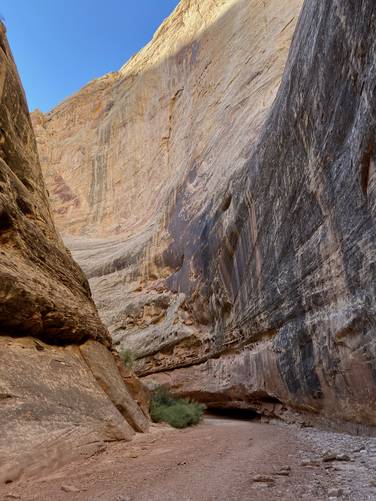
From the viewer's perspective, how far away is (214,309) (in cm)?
1420

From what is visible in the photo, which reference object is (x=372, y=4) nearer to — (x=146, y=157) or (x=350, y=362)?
(x=350, y=362)

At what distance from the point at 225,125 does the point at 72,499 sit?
17.7 m

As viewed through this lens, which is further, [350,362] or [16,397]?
[350,362]

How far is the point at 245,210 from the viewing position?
11547mm

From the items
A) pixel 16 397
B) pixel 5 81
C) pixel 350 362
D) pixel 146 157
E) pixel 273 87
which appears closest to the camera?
pixel 16 397

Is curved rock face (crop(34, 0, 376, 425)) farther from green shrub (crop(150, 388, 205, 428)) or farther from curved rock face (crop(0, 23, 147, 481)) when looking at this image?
curved rock face (crop(0, 23, 147, 481))

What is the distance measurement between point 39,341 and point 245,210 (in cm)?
733

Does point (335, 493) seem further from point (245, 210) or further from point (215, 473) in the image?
point (245, 210)

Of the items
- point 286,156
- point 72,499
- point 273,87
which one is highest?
point 273,87

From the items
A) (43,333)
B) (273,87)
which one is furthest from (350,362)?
(273,87)

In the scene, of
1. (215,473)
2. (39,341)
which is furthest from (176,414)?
(215,473)

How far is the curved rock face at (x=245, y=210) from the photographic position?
627 centimetres

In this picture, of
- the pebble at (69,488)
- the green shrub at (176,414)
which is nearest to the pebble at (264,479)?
the pebble at (69,488)

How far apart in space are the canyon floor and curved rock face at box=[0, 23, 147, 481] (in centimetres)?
37
